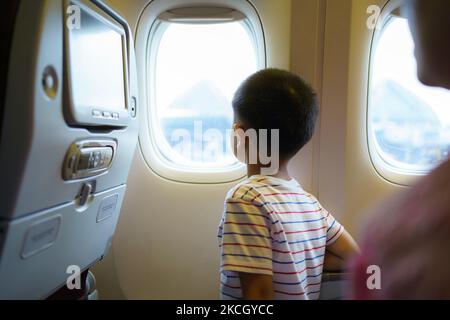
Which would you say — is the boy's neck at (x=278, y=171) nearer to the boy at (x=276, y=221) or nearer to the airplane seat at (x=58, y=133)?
the boy at (x=276, y=221)

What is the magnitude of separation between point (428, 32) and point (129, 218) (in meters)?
1.47

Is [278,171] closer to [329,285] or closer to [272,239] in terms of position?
[272,239]

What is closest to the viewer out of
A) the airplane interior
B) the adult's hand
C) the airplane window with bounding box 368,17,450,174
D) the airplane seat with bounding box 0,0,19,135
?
the adult's hand

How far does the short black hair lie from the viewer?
0.97 meters

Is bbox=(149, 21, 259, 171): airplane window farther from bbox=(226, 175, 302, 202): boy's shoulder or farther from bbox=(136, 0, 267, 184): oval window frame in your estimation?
bbox=(226, 175, 302, 202): boy's shoulder

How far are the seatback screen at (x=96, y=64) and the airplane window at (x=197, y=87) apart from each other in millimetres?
607

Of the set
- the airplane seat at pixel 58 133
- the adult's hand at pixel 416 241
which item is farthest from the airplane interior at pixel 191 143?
the adult's hand at pixel 416 241

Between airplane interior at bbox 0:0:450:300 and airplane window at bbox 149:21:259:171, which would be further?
airplane window at bbox 149:21:259:171

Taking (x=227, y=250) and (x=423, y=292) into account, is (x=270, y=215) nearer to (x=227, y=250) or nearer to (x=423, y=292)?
(x=227, y=250)

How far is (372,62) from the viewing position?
1.50 m

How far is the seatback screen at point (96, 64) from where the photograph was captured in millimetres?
765

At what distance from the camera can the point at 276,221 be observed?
887mm

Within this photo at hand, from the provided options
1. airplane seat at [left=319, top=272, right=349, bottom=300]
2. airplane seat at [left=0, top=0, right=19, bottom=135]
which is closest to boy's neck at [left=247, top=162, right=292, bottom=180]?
airplane seat at [left=319, top=272, right=349, bottom=300]

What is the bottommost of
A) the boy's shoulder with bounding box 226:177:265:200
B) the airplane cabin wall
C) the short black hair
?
the airplane cabin wall
